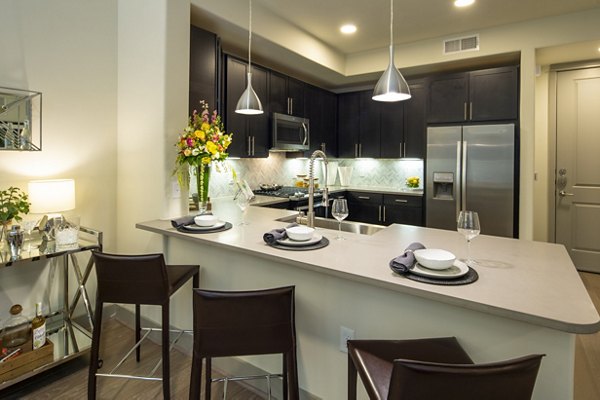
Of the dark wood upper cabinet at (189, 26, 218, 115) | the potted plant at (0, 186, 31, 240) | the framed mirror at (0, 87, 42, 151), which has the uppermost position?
the dark wood upper cabinet at (189, 26, 218, 115)

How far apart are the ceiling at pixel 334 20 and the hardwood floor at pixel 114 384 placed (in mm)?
2674

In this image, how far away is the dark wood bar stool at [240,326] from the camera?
4.43ft

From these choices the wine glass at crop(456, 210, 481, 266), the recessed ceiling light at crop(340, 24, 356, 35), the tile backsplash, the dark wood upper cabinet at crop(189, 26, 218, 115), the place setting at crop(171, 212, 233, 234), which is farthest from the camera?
the tile backsplash

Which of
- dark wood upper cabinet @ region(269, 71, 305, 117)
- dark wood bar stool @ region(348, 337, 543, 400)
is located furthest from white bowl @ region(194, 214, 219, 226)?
dark wood upper cabinet @ region(269, 71, 305, 117)

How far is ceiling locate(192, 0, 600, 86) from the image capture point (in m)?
3.07

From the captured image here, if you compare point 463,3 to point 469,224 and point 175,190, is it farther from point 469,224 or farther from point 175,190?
point 175,190

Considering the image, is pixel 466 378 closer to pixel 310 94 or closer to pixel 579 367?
pixel 579 367

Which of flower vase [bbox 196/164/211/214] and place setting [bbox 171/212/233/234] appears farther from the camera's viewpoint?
flower vase [bbox 196/164/211/214]

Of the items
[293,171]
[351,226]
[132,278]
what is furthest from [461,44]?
[132,278]

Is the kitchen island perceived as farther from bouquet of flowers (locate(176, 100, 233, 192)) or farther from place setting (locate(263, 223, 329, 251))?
bouquet of flowers (locate(176, 100, 233, 192))

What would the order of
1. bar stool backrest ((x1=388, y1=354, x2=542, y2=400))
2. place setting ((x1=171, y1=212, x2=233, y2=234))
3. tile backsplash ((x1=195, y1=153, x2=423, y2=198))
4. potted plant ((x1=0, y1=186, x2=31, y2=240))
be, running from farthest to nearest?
tile backsplash ((x1=195, y1=153, x2=423, y2=198)) < place setting ((x1=171, y1=212, x2=233, y2=234)) < potted plant ((x1=0, y1=186, x2=31, y2=240)) < bar stool backrest ((x1=388, y1=354, x2=542, y2=400))

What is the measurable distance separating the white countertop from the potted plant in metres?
0.73

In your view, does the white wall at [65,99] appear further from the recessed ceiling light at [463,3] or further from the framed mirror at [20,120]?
the recessed ceiling light at [463,3]

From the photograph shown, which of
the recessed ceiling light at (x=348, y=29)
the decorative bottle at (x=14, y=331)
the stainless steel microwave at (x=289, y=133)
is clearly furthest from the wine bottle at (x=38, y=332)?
the recessed ceiling light at (x=348, y=29)
